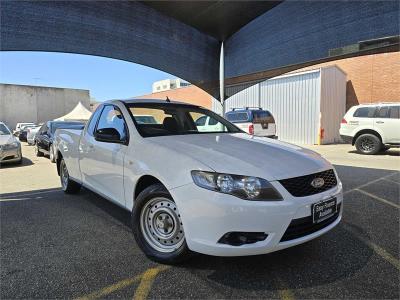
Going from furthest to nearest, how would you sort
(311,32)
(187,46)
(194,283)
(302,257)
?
(187,46) < (311,32) < (302,257) < (194,283)

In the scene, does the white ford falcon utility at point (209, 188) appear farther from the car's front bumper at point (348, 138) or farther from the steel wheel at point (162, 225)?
the car's front bumper at point (348, 138)

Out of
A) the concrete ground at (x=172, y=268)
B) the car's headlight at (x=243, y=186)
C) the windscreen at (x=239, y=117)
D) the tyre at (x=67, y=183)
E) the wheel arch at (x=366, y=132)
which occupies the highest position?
the windscreen at (x=239, y=117)

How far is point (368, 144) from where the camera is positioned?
12.2m

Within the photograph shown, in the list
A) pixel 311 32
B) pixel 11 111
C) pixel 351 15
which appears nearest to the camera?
pixel 351 15

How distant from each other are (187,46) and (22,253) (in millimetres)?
6325

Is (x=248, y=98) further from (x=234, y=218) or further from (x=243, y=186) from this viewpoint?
(x=234, y=218)

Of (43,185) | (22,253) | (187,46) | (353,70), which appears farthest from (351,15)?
(353,70)

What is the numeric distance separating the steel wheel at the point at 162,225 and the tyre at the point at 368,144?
11258mm

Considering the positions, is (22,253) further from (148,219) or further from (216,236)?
(216,236)

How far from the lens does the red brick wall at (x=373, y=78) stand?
17.2m

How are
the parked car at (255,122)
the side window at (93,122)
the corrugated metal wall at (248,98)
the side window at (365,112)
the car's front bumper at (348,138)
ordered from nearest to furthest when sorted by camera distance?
1. the side window at (93,122)
2. the side window at (365,112)
3. the car's front bumper at (348,138)
4. the parked car at (255,122)
5. the corrugated metal wall at (248,98)

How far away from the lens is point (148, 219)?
3.19 meters

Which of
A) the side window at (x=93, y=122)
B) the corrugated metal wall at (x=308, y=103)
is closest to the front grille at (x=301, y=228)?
the side window at (x=93, y=122)

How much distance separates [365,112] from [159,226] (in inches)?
452
